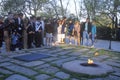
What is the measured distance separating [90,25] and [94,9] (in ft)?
31.8

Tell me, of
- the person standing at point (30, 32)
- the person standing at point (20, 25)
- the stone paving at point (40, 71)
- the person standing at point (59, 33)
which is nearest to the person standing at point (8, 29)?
the person standing at point (20, 25)

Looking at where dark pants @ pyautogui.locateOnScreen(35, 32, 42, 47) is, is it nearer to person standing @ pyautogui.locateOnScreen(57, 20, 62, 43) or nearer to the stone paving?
person standing @ pyautogui.locateOnScreen(57, 20, 62, 43)

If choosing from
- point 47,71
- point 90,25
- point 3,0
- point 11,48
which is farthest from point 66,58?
point 3,0

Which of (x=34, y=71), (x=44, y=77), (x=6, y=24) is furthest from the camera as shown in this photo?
(x=6, y=24)

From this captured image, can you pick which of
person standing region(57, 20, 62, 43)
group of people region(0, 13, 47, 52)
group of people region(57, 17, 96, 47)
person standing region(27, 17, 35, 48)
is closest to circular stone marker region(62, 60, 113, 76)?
group of people region(0, 13, 47, 52)

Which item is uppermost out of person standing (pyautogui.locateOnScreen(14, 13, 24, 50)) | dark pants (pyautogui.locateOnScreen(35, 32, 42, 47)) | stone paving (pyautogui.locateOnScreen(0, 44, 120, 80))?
person standing (pyautogui.locateOnScreen(14, 13, 24, 50))

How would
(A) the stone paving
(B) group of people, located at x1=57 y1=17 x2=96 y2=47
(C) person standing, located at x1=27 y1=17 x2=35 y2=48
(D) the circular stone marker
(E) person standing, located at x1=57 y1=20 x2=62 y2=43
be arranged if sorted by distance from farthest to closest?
(E) person standing, located at x1=57 y1=20 x2=62 y2=43
(B) group of people, located at x1=57 y1=17 x2=96 y2=47
(C) person standing, located at x1=27 y1=17 x2=35 y2=48
(D) the circular stone marker
(A) the stone paving

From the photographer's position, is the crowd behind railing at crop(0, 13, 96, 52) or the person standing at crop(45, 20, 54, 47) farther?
the person standing at crop(45, 20, 54, 47)

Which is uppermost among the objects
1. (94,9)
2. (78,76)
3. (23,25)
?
(94,9)

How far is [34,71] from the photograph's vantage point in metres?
5.84

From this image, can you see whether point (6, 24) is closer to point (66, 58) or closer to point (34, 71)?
point (66, 58)

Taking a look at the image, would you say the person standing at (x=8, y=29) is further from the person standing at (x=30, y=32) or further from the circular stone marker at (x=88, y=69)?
the circular stone marker at (x=88, y=69)

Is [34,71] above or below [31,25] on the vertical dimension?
below

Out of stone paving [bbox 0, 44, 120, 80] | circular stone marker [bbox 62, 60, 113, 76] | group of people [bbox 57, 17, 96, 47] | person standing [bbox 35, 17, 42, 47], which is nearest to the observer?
stone paving [bbox 0, 44, 120, 80]
